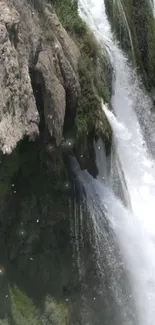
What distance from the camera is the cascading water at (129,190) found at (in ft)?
33.6

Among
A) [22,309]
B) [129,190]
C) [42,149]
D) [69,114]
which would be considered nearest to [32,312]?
[22,309]

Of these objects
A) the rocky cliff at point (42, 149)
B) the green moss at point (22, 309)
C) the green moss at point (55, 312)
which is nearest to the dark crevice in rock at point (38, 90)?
the rocky cliff at point (42, 149)

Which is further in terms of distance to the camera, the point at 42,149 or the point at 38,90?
the point at 42,149

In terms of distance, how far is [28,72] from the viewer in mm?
8273

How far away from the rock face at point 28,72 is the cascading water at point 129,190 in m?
1.92

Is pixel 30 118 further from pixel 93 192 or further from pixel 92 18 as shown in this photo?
pixel 92 18

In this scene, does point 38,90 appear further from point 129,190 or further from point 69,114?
point 129,190

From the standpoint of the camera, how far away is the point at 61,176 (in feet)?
31.4

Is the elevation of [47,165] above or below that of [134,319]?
above

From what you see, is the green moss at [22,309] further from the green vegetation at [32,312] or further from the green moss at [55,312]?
the green moss at [55,312]

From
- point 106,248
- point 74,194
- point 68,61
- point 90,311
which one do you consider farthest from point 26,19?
point 90,311

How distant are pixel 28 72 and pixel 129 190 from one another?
4.16 m

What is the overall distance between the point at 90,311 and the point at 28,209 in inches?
95.5

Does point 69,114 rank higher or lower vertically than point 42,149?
higher
